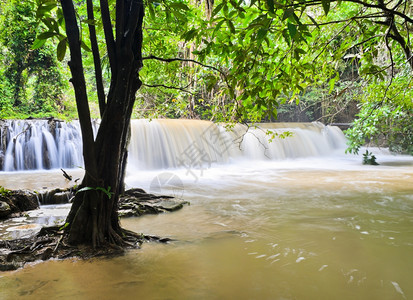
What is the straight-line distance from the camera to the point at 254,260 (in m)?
2.70

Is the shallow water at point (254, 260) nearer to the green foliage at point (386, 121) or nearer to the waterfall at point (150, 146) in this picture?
the green foliage at point (386, 121)

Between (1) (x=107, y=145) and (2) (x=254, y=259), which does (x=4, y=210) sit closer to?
(1) (x=107, y=145)

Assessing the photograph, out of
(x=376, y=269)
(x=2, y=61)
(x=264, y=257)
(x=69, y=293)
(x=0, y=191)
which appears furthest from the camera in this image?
(x=2, y=61)

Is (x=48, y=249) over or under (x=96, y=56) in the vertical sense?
under

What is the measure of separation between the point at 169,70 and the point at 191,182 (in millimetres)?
4492

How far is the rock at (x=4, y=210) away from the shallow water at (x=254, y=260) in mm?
1617

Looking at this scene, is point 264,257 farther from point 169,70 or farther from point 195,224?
point 169,70

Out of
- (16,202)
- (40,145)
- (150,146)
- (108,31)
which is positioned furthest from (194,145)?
(108,31)

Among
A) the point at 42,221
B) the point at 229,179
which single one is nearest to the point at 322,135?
the point at 229,179

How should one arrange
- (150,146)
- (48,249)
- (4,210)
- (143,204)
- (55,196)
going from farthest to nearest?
(150,146) < (55,196) < (143,204) < (4,210) < (48,249)

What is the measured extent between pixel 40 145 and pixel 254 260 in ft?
30.5

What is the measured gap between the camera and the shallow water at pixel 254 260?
2107mm

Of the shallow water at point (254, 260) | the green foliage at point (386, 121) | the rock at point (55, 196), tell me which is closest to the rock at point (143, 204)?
the shallow water at point (254, 260)

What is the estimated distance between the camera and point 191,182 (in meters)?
8.23
